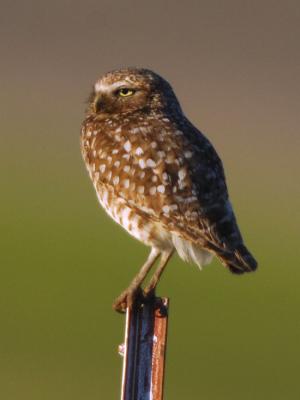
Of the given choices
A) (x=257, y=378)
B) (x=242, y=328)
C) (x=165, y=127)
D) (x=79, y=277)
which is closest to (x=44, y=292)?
(x=79, y=277)

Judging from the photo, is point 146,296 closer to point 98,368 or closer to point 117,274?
point 98,368

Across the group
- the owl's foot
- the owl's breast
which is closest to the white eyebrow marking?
the owl's breast

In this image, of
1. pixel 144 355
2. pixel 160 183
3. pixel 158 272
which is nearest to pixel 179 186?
pixel 160 183

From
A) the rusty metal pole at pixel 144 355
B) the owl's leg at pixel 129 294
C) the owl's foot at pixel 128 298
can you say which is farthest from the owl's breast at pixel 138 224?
the rusty metal pole at pixel 144 355

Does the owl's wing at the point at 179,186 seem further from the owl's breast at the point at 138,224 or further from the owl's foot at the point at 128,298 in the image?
the owl's foot at the point at 128,298

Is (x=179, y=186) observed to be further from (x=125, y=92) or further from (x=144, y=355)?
(x=144, y=355)

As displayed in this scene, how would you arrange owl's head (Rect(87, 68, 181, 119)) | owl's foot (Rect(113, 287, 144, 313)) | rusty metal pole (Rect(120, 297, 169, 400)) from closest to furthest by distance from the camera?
rusty metal pole (Rect(120, 297, 169, 400)), owl's foot (Rect(113, 287, 144, 313)), owl's head (Rect(87, 68, 181, 119))

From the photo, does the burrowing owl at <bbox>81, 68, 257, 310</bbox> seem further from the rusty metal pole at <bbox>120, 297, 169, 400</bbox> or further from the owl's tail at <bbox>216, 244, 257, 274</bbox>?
the rusty metal pole at <bbox>120, 297, 169, 400</bbox>
